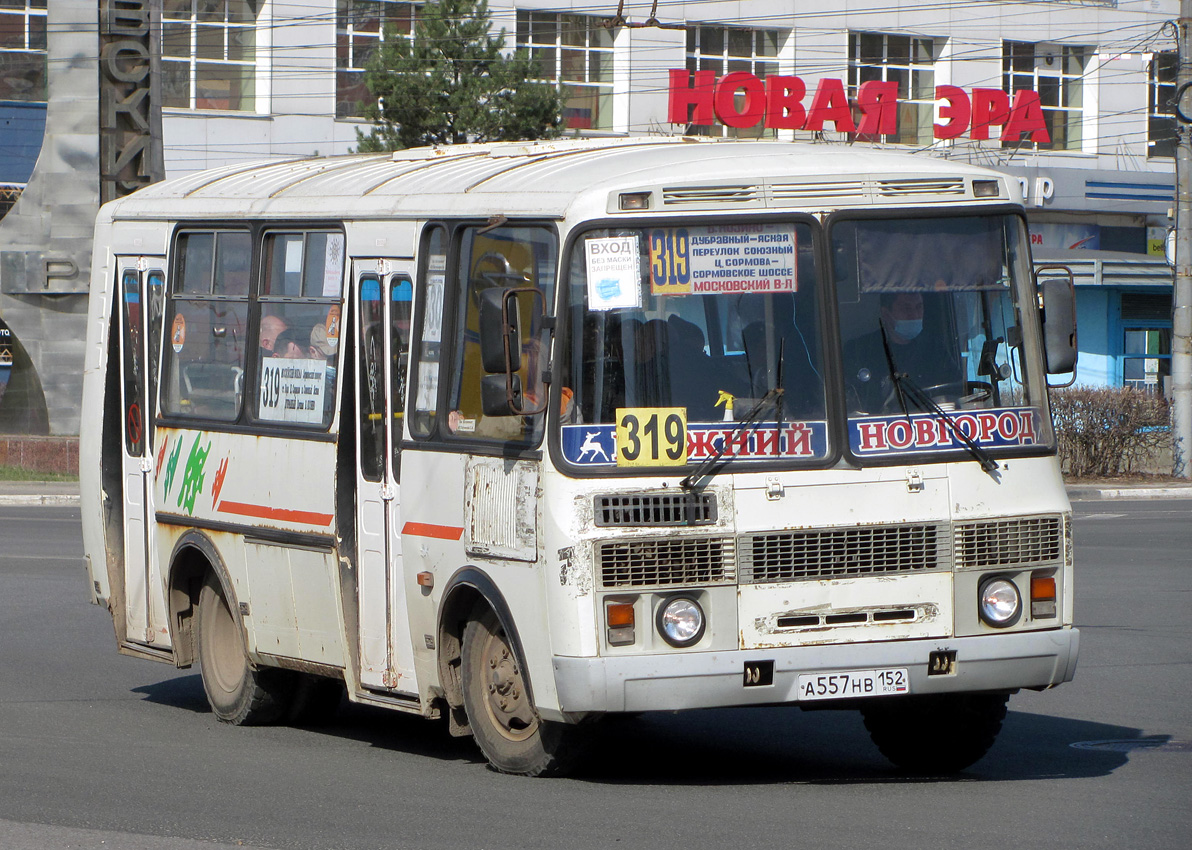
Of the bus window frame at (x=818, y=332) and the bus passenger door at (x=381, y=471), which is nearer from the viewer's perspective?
the bus window frame at (x=818, y=332)

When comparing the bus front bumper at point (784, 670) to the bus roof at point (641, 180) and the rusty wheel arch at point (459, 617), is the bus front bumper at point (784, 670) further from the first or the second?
the bus roof at point (641, 180)

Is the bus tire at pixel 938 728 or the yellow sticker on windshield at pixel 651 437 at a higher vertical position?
the yellow sticker on windshield at pixel 651 437

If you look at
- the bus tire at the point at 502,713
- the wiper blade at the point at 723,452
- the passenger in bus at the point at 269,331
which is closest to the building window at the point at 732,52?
the passenger in bus at the point at 269,331

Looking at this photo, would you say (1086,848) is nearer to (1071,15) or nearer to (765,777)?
(765,777)

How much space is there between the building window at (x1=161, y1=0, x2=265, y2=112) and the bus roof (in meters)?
32.0

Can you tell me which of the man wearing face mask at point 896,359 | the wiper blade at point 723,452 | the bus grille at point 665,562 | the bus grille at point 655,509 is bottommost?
the bus grille at point 665,562

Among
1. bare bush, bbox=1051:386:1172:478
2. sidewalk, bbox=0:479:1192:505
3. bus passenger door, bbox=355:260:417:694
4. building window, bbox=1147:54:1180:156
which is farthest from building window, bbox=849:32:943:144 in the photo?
bus passenger door, bbox=355:260:417:694

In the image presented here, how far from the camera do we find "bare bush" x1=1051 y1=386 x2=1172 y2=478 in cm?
2911

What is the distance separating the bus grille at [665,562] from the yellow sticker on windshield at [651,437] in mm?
305

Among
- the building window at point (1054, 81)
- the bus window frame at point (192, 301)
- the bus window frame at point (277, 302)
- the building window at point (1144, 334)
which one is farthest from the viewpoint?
the building window at point (1054, 81)

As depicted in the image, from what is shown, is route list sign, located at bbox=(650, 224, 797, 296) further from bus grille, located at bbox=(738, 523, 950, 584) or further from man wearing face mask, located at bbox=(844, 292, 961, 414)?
bus grille, located at bbox=(738, 523, 950, 584)

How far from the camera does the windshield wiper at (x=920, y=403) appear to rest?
7320mm

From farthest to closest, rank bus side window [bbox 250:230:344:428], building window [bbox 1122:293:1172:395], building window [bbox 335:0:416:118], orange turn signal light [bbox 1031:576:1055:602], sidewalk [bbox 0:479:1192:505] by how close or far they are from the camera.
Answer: building window [bbox 1122:293:1172:395], building window [bbox 335:0:416:118], sidewalk [bbox 0:479:1192:505], bus side window [bbox 250:230:344:428], orange turn signal light [bbox 1031:576:1055:602]

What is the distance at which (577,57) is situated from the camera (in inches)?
1708
